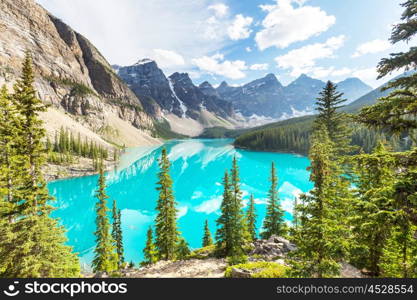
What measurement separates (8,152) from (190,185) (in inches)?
2450

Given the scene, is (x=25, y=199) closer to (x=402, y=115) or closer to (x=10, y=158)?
(x=10, y=158)

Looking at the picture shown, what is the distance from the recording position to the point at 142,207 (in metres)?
53.3

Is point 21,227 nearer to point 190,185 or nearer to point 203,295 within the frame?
point 203,295

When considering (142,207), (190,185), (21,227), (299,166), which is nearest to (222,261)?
(21,227)

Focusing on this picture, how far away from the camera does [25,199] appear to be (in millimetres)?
11867

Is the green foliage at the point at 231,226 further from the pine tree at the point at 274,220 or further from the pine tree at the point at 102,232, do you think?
the pine tree at the point at 102,232

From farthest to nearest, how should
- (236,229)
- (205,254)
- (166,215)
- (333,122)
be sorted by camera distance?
(166,215) → (205,254) → (236,229) → (333,122)

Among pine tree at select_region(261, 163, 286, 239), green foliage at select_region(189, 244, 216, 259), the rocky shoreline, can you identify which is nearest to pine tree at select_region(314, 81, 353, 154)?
pine tree at select_region(261, 163, 286, 239)

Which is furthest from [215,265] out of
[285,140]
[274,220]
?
[285,140]

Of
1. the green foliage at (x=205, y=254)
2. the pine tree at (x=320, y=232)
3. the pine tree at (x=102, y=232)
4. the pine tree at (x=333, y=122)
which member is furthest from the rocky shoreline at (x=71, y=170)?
the pine tree at (x=320, y=232)

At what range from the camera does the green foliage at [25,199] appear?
10.8m

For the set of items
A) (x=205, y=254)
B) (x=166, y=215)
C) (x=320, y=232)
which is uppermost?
(x=320, y=232)

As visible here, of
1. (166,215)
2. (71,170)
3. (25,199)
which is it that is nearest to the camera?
(25,199)

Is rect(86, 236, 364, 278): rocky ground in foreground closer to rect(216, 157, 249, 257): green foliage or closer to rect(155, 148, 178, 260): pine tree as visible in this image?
rect(216, 157, 249, 257): green foliage
